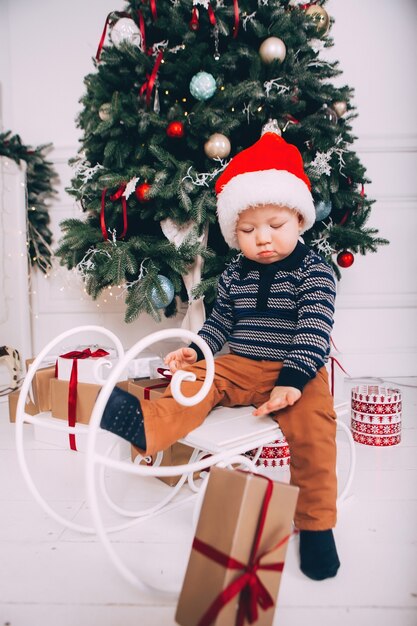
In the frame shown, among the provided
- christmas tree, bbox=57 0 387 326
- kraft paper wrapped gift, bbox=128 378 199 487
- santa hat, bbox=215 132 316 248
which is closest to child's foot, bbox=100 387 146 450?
kraft paper wrapped gift, bbox=128 378 199 487

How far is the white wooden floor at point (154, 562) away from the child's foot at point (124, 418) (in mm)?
273

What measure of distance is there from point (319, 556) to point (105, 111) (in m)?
1.48

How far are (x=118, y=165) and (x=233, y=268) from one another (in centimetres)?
69

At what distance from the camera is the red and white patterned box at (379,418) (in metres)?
1.44

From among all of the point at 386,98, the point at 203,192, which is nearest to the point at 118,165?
the point at 203,192

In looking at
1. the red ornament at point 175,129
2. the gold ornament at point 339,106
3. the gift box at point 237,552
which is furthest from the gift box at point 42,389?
the gold ornament at point 339,106

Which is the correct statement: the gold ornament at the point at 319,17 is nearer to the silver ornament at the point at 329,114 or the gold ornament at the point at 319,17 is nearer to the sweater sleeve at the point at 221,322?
the silver ornament at the point at 329,114

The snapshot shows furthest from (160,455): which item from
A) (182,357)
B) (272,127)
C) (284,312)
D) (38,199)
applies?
(38,199)

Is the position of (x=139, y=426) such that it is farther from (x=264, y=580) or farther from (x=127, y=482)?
(x=127, y=482)

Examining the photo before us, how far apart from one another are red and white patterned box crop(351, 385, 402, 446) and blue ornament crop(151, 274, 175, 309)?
0.74 meters

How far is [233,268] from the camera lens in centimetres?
118

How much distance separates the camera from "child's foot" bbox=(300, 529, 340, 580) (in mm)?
808

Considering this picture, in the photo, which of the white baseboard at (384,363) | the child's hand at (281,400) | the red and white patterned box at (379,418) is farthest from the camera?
the white baseboard at (384,363)

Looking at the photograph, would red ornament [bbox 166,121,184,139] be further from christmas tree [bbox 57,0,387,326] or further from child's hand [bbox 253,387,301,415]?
child's hand [bbox 253,387,301,415]
